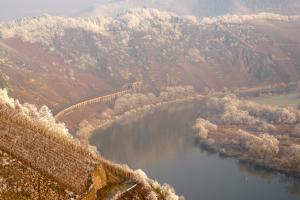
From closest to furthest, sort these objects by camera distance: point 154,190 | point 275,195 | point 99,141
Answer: point 154,190
point 275,195
point 99,141

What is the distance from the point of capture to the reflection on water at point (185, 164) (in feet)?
383

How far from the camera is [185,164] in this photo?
139 m

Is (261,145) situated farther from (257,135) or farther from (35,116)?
(35,116)

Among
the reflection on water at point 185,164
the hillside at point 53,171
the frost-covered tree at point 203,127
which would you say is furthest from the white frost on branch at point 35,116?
the frost-covered tree at point 203,127

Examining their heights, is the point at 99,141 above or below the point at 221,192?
below

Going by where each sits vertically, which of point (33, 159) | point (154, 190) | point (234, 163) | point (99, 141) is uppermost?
point (33, 159)

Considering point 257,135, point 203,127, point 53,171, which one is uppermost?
point 53,171

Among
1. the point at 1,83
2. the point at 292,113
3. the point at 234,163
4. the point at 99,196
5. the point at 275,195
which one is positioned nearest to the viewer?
the point at 99,196

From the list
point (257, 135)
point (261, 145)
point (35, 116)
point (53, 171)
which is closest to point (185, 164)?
point (261, 145)

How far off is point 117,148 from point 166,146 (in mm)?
14242

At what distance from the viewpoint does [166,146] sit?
160000mm

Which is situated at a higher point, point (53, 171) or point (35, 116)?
point (53, 171)

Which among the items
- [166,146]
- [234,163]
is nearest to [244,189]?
[234,163]

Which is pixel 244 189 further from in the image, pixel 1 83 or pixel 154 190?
pixel 1 83
